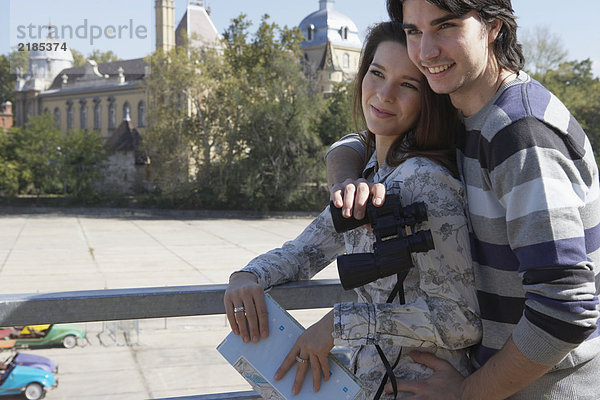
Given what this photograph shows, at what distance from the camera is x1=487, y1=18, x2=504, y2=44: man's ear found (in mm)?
1516

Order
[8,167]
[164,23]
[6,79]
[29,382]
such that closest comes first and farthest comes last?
[29,382] < [8,167] < [164,23] < [6,79]

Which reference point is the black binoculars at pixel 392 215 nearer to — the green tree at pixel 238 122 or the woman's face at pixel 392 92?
the woman's face at pixel 392 92

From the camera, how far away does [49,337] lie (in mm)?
13430

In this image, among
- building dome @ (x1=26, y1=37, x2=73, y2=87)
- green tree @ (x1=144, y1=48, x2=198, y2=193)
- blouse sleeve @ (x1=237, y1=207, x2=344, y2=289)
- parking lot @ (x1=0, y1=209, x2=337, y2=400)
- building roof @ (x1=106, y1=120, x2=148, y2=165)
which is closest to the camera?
blouse sleeve @ (x1=237, y1=207, x2=344, y2=289)

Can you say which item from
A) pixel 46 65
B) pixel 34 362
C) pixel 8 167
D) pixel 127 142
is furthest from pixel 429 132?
pixel 46 65

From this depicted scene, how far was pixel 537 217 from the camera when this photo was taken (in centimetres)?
130

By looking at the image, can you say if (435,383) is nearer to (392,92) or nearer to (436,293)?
(436,293)

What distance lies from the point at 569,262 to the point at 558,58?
5524cm

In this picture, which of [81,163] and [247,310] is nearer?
[247,310]

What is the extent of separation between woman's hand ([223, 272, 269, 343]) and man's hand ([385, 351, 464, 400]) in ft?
1.15

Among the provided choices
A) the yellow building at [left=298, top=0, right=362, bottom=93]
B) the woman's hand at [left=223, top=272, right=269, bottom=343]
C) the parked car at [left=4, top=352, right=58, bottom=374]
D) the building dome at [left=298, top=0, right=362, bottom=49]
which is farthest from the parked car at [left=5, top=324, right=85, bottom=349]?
the building dome at [left=298, top=0, right=362, bottom=49]

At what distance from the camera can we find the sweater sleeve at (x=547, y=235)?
1290mm

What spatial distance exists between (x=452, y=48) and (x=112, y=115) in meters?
72.7

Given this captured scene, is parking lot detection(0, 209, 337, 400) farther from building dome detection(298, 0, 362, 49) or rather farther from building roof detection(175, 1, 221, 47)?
building dome detection(298, 0, 362, 49)
